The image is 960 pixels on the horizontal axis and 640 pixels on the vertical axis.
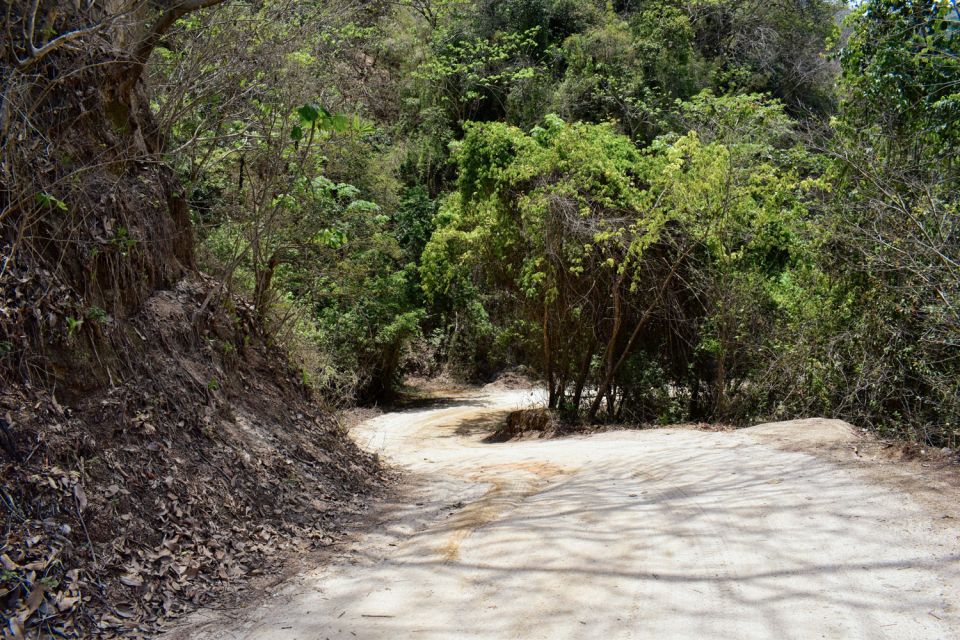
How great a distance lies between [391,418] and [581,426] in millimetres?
6283

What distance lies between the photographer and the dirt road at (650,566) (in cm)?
432

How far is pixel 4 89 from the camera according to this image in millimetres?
5664

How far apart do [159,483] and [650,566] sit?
3483 millimetres

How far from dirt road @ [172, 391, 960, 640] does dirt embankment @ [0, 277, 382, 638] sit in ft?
1.75

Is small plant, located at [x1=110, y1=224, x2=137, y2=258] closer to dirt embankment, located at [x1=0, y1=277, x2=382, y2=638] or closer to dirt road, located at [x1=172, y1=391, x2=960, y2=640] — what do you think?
dirt embankment, located at [x1=0, y1=277, x2=382, y2=638]

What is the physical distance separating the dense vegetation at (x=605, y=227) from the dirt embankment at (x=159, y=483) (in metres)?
0.57

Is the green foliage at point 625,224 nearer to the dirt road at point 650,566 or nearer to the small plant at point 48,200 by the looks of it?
the small plant at point 48,200

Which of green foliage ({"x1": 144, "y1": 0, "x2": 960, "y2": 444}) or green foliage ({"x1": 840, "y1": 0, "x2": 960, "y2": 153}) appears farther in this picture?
green foliage ({"x1": 840, "y1": 0, "x2": 960, "y2": 153})

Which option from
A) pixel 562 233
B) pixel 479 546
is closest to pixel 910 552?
pixel 479 546

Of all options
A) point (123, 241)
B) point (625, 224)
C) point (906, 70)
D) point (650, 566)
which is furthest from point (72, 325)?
point (625, 224)

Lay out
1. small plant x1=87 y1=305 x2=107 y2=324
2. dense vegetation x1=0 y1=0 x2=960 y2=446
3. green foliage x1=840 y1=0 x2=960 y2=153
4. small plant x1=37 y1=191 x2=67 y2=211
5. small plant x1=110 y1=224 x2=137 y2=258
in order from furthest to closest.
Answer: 1. green foliage x1=840 y1=0 x2=960 y2=153
2. dense vegetation x1=0 y1=0 x2=960 y2=446
3. small plant x1=110 y1=224 x2=137 y2=258
4. small plant x1=87 y1=305 x2=107 y2=324
5. small plant x1=37 y1=191 x2=67 y2=211

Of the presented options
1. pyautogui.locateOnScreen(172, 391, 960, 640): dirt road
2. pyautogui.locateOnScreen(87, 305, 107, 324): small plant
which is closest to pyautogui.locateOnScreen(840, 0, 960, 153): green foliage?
pyautogui.locateOnScreen(172, 391, 960, 640): dirt road

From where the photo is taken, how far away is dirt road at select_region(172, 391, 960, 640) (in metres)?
4.32

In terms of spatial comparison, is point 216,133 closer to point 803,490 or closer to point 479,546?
point 479,546
